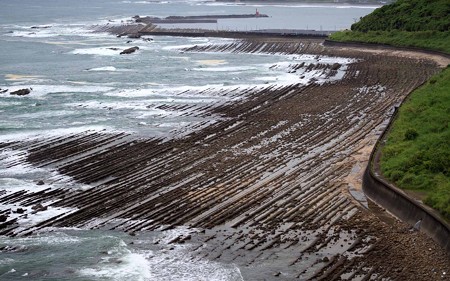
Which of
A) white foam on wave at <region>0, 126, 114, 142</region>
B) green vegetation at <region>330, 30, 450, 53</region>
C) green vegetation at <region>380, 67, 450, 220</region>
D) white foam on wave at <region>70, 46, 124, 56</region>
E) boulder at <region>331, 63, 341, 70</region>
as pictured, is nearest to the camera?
green vegetation at <region>380, 67, 450, 220</region>

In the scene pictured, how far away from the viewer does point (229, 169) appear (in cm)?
3397

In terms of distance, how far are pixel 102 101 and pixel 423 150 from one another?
28684mm

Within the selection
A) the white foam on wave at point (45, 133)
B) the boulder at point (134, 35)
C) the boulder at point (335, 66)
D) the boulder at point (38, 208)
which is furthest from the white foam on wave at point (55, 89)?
the boulder at point (134, 35)

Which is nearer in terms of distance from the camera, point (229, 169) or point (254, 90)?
point (229, 169)

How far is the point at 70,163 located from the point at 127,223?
31.3 ft

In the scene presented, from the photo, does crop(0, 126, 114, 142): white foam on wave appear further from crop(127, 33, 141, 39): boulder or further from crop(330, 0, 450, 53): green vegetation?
crop(127, 33, 141, 39): boulder

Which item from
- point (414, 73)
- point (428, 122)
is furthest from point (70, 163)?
point (414, 73)

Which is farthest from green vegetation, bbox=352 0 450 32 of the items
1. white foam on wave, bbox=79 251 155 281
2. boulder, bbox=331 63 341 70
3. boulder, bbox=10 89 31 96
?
white foam on wave, bbox=79 251 155 281

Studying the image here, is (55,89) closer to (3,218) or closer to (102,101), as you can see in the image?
(102,101)

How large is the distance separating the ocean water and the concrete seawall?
766 cm

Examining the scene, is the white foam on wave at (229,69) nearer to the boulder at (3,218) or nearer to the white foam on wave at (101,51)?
the white foam on wave at (101,51)

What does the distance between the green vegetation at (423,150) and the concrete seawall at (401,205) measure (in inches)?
20.8

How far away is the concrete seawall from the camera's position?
24266 millimetres

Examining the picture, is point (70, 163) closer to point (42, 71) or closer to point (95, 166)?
point (95, 166)
